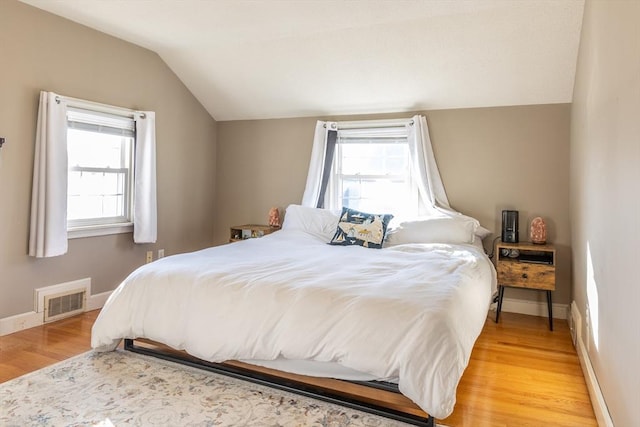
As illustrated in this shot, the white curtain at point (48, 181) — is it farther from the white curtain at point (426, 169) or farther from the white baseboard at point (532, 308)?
the white baseboard at point (532, 308)

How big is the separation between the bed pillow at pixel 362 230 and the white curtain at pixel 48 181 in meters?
2.23

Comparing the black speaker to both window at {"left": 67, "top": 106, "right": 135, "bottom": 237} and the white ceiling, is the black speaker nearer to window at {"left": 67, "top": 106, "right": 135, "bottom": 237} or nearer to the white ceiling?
the white ceiling

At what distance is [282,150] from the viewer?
472 cm

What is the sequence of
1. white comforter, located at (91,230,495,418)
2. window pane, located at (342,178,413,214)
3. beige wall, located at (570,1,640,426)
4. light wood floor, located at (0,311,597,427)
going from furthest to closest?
window pane, located at (342,178,413,214) → light wood floor, located at (0,311,597,427) → white comforter, located at (91,230,495,418) → beige wall, located at (570,1,640,426)

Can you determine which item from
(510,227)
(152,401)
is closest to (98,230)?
(152,401)

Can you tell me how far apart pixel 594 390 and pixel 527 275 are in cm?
138

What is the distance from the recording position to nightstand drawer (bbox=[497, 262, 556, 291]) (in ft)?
10.7

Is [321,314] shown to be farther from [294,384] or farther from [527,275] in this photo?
[527,275]

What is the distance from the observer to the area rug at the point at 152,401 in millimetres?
1864

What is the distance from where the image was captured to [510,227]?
3.58 meters

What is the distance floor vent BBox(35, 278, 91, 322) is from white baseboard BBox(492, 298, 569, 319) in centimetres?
374

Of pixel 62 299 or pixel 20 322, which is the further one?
pixel 62 299

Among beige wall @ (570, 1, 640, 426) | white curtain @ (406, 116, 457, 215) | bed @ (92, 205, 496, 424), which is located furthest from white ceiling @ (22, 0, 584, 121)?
bed @ (92, 205, 496, 424)

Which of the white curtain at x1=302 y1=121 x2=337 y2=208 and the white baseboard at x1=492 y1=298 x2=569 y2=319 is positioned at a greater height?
the white curtain at x1=302 y1=121 x2=337 y2=208
